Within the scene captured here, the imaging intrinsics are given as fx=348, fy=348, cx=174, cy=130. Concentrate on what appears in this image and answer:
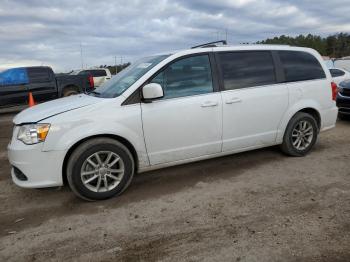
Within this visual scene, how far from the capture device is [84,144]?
4.08 metres

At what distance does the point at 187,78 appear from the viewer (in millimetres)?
4660

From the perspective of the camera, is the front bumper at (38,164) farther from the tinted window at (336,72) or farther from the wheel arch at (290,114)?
the tinted window at (336,72)

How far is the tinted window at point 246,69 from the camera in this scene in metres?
4.94

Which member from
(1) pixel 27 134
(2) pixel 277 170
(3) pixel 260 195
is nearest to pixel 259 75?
(2) pixel 277 170

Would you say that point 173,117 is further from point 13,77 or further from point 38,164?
point 13,77

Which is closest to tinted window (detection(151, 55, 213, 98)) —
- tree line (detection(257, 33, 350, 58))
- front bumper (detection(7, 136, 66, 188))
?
front bumper (detection(7, 136, 66, 188))

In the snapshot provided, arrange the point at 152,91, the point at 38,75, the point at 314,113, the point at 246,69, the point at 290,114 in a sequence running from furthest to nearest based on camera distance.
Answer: the point at 38,75 → the point at 314,113 → the point at 290,114 → the point at 246,69 → the point at 152,91

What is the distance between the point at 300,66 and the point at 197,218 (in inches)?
130

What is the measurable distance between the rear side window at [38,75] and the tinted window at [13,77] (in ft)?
0.59

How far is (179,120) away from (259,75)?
5.15 feet

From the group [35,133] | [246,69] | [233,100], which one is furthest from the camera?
[246,69]

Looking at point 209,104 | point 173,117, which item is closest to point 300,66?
point 209,104

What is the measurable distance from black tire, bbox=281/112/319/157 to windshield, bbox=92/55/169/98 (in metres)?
2.33

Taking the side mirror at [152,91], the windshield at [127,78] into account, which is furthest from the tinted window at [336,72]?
the side mirror at [152,91]
